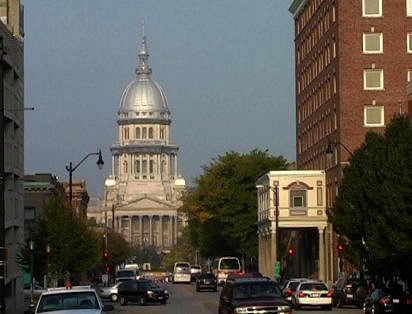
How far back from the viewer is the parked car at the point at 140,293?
75.3 m

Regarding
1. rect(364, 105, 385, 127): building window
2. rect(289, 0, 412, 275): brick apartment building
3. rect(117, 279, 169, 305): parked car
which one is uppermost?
rect(289, 0, 412, 275): brick apartment building

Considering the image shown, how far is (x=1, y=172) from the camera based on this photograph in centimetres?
3900

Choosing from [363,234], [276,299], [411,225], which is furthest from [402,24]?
[276,299]

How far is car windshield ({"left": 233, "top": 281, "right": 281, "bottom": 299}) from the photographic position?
40.9m

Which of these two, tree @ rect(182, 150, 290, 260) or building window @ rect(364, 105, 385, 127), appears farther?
tree @ rect(182, 150, 290, 260)

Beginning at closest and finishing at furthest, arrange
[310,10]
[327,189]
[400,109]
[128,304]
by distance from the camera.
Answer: [128,304] < [400,109] < [327,189] < [310,10]

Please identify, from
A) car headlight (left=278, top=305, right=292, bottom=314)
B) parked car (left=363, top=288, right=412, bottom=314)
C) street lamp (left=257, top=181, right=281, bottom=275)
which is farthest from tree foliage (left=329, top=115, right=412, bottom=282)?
street lamp (left=257, top=181, right=281, bottom=275)

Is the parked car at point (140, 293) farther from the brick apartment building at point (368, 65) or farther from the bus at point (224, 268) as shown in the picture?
the bus at point (224, 268)

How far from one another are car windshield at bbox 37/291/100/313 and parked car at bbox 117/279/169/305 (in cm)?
4058

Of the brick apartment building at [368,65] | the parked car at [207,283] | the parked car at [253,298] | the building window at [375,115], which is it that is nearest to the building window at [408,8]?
the brick apartment building at [368,65]

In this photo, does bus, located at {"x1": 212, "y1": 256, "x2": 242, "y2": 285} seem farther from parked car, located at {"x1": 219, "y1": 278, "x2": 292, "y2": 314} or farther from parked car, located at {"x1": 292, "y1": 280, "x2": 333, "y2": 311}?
parked car, located at {"x1": 219, "y1": 278, "x2": 292, "y2": 314}

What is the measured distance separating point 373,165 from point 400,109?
118 ft

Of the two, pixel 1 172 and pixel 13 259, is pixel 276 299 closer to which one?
pixel 1 172

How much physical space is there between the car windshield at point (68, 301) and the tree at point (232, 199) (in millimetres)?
96264
